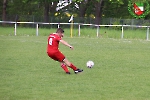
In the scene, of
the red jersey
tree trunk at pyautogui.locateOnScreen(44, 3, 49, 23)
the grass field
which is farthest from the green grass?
the red jersey

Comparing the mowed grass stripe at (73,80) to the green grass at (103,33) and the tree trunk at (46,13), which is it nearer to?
the green grass at (103,33)

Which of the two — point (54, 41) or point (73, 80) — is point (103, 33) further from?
point (73, 80)

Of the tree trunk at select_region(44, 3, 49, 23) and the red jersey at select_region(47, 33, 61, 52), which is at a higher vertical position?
the tree trunk at select_region(44, 3, 49, 23)

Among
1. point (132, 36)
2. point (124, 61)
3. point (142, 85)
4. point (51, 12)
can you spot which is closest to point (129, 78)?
point (142, 85)

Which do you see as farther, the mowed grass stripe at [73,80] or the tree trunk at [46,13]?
the tree trunk at [46,13]

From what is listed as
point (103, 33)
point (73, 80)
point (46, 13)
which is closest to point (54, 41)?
point (73, 80)

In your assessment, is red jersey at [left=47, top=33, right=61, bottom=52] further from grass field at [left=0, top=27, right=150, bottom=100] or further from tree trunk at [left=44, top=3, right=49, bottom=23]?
tree trunk at [left=44, top=3, right=49, bottom=23]

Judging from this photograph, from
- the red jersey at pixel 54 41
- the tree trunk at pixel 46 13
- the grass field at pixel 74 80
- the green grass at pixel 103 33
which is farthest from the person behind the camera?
the tree trunk at pixel 46 13

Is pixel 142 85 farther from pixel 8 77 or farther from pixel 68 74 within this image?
pixel 8 77

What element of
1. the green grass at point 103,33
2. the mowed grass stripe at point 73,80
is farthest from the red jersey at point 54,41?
the green grass at point 103,33

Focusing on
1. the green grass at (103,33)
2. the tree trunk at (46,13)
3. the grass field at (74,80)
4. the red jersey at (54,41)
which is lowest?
the grass field at (74,80)

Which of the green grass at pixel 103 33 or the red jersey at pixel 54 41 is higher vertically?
the red jersey at pixel 54 41

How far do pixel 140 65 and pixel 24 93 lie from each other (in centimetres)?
733

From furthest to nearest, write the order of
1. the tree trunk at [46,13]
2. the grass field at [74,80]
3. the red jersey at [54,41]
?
the tree trunk at [46,13] < the red jersey at [54,41] < the grass field at [74,80]
